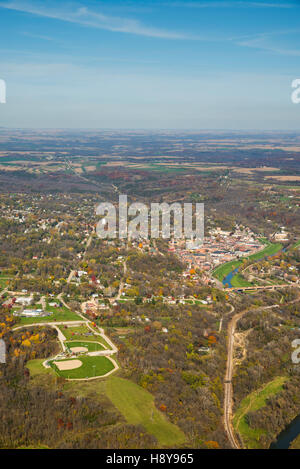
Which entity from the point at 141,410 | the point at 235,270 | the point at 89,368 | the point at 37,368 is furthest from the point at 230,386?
the point at 235,270

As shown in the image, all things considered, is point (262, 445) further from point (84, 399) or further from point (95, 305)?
point (95, 305)

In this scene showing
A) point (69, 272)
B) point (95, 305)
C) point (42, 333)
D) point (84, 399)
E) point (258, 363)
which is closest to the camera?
point (84, 399)

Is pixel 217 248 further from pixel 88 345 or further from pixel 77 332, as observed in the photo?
pixel 88 345

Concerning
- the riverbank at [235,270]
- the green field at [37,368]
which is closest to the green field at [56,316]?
the green field at [37,368]

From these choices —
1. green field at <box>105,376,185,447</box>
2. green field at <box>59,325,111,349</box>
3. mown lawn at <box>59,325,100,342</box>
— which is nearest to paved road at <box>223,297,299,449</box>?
green field at <box>105,376,185,447</box>

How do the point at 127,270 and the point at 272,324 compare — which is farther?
the point at 127,270

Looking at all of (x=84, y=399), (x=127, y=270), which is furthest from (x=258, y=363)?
(x=127, y=270)

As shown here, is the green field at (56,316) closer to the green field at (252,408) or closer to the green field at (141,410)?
the green field at (141,410)
